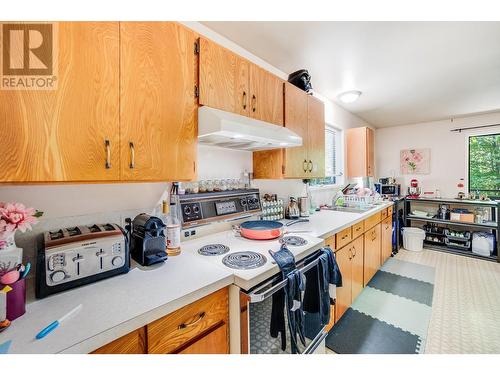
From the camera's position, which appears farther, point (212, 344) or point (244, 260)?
point (244, 260)

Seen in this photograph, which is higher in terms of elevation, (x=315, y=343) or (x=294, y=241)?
(x=294, y=241)

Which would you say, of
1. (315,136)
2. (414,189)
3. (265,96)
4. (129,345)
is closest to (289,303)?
(129,345)

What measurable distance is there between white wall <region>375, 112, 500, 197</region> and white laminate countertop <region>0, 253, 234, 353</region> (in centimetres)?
488

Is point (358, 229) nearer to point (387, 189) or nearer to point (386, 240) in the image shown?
point (386, 240)

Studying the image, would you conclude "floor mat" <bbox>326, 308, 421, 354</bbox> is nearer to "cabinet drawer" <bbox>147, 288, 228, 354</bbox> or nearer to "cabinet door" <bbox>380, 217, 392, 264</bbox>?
"cabinet drawer" <bbox>147, 288, 228, 354</bbox>

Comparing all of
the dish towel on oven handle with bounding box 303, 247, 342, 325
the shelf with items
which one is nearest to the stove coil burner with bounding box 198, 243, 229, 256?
the dish towel on oven handle with bounding box 303, 247, 342, 325

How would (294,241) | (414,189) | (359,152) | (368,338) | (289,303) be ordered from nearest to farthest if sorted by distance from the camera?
(289,303) < (294,241) < (368,338) < (359,152) < (414,189)

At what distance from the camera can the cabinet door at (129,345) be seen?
2.22 ft

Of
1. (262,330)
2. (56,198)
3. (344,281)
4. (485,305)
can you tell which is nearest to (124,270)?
(56,198)

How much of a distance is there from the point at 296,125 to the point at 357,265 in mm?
1497

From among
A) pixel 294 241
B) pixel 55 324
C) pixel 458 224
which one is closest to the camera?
pixel 55 324

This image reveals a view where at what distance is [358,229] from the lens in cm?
219

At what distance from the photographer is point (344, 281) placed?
1880 millimetres

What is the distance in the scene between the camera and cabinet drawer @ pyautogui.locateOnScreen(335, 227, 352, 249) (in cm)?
182
